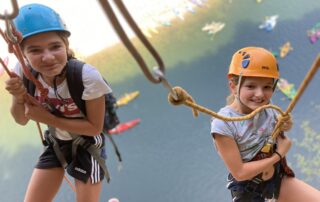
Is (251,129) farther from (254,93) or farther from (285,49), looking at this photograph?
(285,49)

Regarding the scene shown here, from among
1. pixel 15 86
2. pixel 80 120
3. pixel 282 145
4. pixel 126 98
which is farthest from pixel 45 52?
pixel 126 98

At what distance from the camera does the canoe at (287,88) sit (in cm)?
223

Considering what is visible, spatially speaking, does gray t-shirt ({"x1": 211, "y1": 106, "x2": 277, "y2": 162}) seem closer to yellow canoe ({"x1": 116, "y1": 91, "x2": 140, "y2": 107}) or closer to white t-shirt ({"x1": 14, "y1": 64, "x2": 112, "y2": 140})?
white t-shirt ({"x1": 14, "y1": 64, "x2": 112, "y2": 140})

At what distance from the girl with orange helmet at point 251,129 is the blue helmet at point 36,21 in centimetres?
55

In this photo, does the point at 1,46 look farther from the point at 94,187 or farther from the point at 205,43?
the point at 94,187

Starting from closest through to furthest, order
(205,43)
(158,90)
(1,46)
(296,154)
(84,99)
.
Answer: (84,99)
(296,154)
(158,90)
(205,43)
(1,46)

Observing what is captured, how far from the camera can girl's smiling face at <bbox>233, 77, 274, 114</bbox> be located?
120 cm

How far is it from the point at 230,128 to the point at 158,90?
133 centimetres

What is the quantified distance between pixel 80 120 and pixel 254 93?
1.81ft

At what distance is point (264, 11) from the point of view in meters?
2.85

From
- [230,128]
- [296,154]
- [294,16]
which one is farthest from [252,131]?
[294,16]

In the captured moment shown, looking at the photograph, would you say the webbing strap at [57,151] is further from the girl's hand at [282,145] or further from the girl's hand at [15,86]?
the girl's hand at [282,145]

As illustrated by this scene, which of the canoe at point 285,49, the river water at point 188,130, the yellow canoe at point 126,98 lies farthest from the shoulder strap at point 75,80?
the canoe at point 285,49

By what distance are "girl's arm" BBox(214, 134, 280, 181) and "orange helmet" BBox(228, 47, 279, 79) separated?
214 mm
